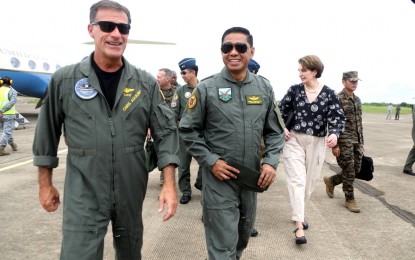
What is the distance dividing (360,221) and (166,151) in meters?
3.47

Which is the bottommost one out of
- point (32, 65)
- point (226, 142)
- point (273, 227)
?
point (273, 227)

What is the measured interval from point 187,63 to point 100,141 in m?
3.51

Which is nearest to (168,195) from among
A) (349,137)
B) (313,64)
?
(313,64)

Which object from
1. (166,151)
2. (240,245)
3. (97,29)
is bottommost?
(240,245)

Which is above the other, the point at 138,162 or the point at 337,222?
the point at 138,162

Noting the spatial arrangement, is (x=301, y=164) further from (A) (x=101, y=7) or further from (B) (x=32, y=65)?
(B) (x=32, y=65)

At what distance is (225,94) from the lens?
9.70ft

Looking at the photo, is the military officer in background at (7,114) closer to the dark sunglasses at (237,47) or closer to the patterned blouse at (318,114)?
the patterned blouse at (318,114)

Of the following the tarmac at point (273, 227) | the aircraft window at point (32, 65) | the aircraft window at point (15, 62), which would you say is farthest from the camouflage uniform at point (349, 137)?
the aircraft window at point (32, 65)

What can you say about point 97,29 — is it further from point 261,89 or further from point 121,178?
point 261,89

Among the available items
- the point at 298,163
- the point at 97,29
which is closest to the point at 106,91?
the point at 97,29

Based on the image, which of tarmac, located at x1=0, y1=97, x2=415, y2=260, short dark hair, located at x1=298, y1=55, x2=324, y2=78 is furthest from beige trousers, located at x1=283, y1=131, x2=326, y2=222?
short dark hair, located at x1=298, y1=55, x2=324, y2=78

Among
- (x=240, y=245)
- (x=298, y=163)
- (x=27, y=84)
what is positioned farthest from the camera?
(x=27, y=84)

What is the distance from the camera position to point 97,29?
2.35m
